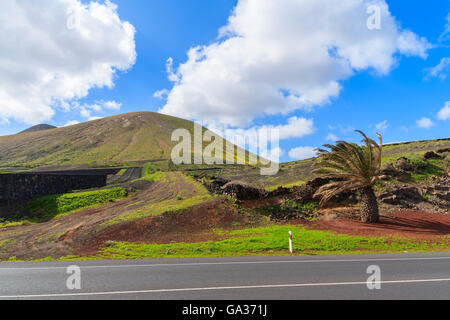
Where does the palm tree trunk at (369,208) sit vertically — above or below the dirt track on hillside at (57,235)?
above

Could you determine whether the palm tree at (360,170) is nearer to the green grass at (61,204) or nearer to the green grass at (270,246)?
the green grass at (270,246)

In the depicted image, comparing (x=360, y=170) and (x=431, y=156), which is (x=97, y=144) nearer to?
(x=360, y=170)

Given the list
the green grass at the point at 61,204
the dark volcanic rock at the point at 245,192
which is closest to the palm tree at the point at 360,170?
the dark volcanic rock at the point at 245,192

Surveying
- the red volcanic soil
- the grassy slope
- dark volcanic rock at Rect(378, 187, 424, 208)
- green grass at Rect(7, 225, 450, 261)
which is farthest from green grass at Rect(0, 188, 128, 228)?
dark volcanic rock at Rect(378, 187, 424, 208)

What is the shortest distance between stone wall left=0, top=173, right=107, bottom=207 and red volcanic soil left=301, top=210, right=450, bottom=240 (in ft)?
88.6

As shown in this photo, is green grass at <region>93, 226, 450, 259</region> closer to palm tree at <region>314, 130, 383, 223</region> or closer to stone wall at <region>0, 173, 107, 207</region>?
palm tree at <region>314, 130, 383, 223</region>

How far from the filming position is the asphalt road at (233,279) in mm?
5781

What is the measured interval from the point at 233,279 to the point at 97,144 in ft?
380

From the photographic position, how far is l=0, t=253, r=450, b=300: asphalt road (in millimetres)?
5781

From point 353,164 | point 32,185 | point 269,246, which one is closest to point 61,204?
point 32,185

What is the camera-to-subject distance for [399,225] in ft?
52.7

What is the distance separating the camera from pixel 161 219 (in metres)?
16.2

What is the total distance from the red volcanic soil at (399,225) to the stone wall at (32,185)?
2699 centimetres
